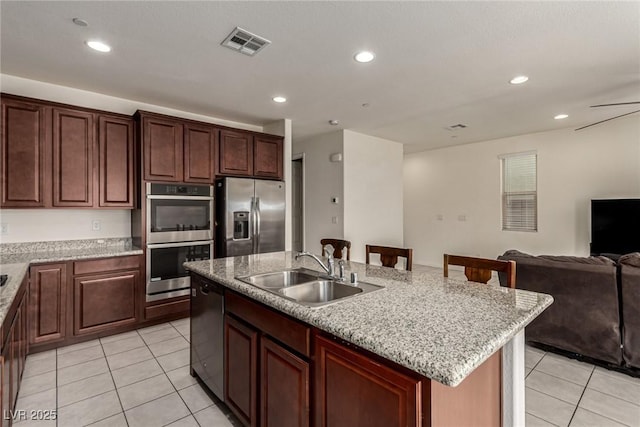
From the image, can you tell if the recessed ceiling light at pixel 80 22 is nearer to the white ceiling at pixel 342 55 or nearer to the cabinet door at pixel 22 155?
the white ceiling at pixel 342 55

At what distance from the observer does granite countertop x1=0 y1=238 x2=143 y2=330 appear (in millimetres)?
2469

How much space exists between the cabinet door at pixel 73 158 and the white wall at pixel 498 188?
19.9ft

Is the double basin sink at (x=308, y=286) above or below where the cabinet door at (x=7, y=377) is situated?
above

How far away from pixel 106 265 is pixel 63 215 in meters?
0.80

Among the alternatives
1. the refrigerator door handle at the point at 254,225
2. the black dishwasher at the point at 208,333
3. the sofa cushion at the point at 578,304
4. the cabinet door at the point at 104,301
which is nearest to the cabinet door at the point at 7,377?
the black dishwasher at the point at 208,333

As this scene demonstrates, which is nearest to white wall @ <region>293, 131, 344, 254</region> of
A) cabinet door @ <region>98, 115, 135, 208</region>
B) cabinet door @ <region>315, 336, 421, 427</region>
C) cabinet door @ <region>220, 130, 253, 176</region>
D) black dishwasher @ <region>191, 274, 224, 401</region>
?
cabinet door @ <region>220, 130, 253, 176</region>

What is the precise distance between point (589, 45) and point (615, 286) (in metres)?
1.91

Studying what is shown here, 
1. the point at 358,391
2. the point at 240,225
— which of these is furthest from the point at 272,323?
the point at 240,225

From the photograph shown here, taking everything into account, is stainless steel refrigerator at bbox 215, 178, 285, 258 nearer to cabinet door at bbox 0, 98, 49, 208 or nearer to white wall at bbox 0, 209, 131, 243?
white wall at bbox 0, 209, 131, 243

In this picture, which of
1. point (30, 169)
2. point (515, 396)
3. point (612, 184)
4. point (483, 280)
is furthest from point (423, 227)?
point (30, 169)

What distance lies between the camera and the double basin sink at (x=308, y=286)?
1716mm

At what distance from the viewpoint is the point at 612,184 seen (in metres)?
4.59

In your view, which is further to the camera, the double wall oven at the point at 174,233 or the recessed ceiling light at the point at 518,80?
the double wall oven at the point at 174,233

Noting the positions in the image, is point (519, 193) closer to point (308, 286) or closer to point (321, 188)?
point (321, 188)
